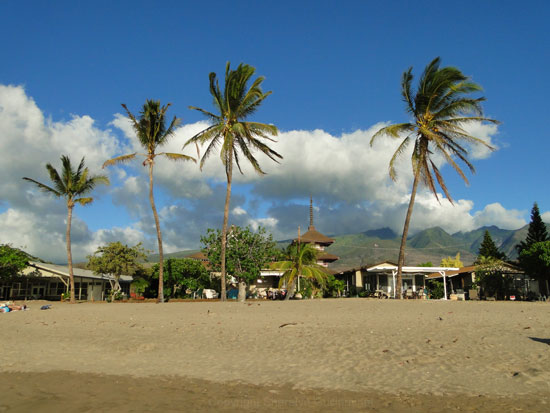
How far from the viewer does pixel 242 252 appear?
91.3ft

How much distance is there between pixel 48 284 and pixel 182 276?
14266 millimetres

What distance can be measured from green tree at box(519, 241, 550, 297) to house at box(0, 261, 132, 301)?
3007 centimetres

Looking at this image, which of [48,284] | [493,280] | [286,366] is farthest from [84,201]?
[493,280]

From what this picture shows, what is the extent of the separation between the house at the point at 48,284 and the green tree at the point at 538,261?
98.6 ft

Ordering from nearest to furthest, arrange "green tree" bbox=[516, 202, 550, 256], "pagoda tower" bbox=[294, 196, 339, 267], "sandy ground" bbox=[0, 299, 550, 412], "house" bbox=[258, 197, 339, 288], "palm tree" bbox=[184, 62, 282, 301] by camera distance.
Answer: "sandy ground" bbox=[0, 299, 550, 412] → "palm tree" bbox=[184, 62, 282, 301] → "house" bbox=[258, 197, 339, 288] → "green tree" bbox=[516, 202, 550, 256] → "pagoda tower" bbox=[294, 196, 339, 267]

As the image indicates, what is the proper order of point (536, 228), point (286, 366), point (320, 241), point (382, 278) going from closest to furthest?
point (286, 366), point (382, 278), point (536, 228), point (320, 241)

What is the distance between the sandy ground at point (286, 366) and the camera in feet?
18.3

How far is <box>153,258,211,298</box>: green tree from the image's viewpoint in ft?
101

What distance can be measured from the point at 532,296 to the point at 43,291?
37.1 m

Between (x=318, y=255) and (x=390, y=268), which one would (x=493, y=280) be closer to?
(x=390, y=268)

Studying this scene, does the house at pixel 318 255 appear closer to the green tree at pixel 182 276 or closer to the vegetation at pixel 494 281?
the green tree at pixel 182 276

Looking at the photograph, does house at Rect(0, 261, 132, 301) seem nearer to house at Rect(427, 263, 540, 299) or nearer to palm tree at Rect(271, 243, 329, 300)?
palm tree at Rect(271, 243, 329, 300)

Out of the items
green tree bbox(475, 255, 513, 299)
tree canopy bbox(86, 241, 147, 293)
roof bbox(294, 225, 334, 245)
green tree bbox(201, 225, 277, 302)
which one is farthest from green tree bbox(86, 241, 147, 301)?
roof bbox(294, 225, 334, 245)

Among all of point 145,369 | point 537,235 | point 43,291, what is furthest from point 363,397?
point 537,235
